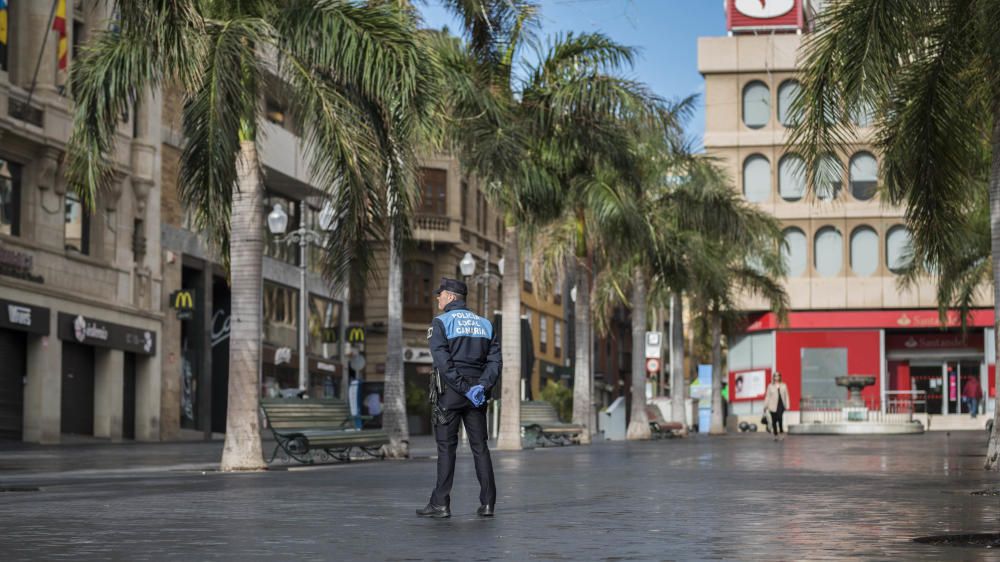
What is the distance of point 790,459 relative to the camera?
2592 cm

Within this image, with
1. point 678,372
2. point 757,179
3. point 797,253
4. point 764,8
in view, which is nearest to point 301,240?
point 678,372

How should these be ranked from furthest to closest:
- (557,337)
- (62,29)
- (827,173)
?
(557,337) < (62,29) < (827,173)

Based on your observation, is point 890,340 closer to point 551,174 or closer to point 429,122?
point 551,174

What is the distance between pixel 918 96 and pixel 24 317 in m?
25.3

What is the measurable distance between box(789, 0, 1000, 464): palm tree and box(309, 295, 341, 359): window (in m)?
41.6

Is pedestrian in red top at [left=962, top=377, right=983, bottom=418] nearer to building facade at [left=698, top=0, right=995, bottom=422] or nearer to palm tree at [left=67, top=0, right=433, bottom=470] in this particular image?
building facade at [left=698, top=0, right=995, bottom=422]

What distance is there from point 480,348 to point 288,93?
37.4ft

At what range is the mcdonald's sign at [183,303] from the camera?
4788 centimetres

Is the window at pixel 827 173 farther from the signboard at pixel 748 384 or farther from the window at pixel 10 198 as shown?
the signboard at pixel 748 384

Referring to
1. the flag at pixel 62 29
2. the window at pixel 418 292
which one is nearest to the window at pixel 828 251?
the window at pixel 418 292

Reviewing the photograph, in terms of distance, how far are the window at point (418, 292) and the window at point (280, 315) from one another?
1115cm

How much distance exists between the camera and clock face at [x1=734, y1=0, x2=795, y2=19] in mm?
76188

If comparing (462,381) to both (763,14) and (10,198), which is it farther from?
(763,14)

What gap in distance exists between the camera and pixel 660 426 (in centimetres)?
4825
